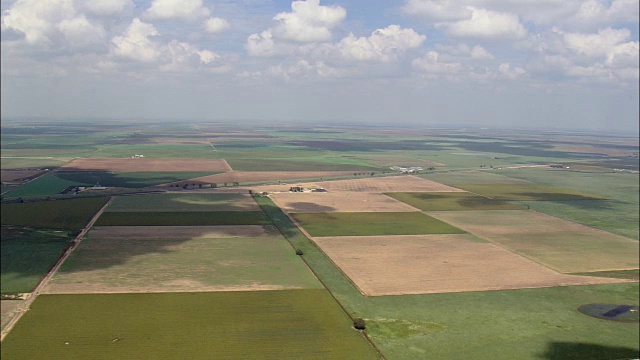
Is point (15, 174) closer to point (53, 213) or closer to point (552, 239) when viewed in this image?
point (53, 213)

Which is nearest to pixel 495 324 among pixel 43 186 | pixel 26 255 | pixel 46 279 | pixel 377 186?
pixel 46 279

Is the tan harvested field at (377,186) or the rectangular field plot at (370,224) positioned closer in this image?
A: the rectangular field plot at (370,224)

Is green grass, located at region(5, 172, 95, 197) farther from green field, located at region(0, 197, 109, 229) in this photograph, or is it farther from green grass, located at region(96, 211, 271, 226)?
green grass, located at region(96, 211, 271, 226)

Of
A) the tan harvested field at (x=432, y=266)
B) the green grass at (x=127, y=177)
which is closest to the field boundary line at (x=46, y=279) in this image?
the tan harvested field at (x=432, y=266)

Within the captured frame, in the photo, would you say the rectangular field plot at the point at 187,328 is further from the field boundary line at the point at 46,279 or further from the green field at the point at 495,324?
the green field at the point at 495,324

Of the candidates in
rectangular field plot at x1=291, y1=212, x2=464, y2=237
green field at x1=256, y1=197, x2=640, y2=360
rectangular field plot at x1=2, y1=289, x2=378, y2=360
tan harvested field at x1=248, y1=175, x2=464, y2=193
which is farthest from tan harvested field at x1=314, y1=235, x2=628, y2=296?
tan harvested field at x1=248, y1=175, x2=464, y2=193

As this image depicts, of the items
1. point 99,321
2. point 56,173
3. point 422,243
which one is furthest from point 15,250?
point 56,173
